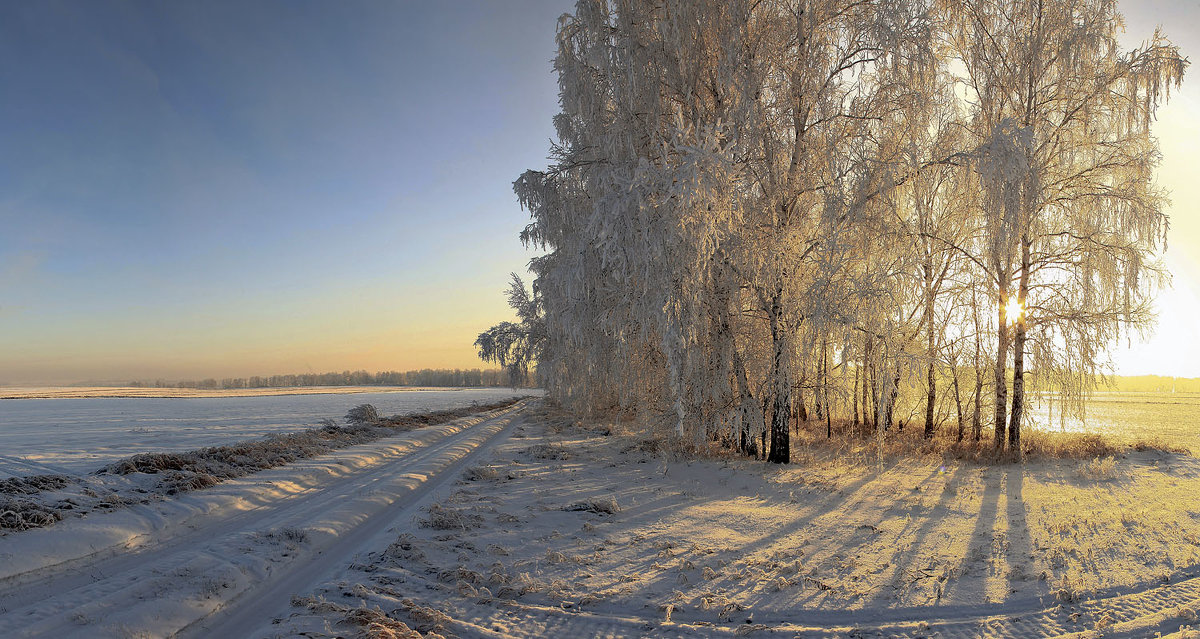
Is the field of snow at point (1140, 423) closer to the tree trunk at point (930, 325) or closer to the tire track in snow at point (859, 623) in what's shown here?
the tree trunk at point (930, 325)

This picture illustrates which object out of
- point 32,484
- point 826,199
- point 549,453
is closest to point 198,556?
point 32,484

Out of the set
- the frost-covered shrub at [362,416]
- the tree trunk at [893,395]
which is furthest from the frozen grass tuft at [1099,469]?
the frost-covered shrub at [362,416]

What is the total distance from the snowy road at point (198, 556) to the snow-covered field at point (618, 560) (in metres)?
0.03

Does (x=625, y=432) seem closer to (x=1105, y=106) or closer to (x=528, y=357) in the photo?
(x=528, y=357)

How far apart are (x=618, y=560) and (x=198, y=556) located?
15.0 feet

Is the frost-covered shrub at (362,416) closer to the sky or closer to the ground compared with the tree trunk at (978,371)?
closer to the ground

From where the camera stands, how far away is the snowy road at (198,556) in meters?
4.16

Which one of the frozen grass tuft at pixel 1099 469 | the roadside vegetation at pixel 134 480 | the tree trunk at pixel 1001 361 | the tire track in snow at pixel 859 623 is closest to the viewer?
the tire track in snow at pixel 859 623

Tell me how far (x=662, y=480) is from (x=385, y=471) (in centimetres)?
597

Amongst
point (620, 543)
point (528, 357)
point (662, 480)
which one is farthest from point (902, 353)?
point (528, 357)

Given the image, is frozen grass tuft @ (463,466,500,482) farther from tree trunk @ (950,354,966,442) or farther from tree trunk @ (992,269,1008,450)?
tree trunk @ (992,269,1008,450)

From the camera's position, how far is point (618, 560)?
571cm

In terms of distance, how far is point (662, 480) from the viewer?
10102mm

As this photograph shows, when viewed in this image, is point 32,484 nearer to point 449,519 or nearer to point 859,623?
point 449,519
